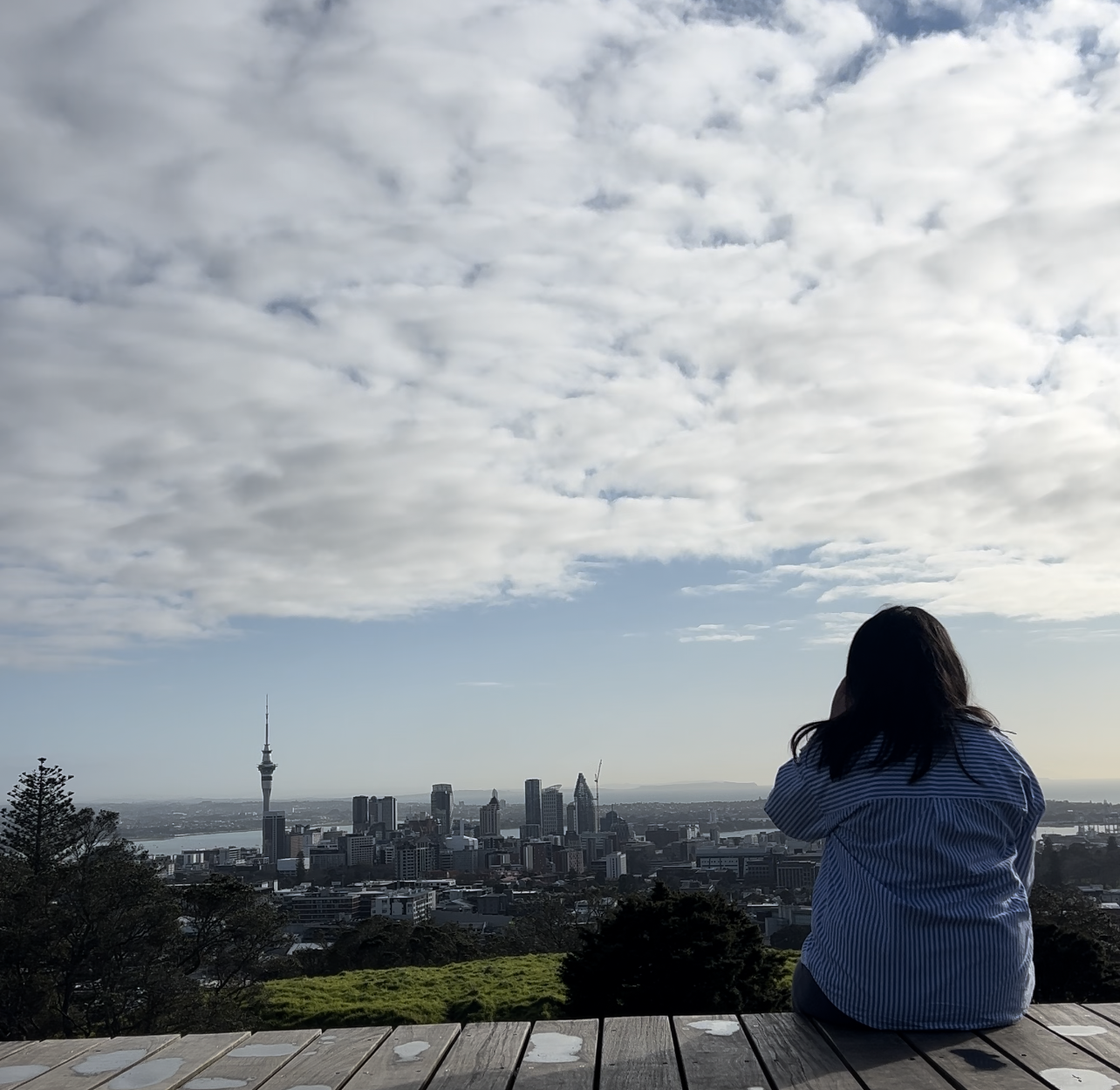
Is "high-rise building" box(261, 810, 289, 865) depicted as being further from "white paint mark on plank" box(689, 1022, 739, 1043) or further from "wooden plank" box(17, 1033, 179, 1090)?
"white paint mark on plank" box(689, 1022, 739, 1043)

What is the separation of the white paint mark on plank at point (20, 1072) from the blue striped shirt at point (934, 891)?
1.83 metres

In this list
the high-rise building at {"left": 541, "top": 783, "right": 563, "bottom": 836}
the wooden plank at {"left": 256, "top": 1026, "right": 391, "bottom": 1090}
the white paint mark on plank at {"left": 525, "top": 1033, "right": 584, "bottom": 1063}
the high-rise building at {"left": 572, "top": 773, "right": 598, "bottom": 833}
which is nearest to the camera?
the wooden plank at {"left": 256, "top": 1026, "right": 391, "bottom": 1090}

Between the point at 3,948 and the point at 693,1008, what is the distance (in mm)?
8035

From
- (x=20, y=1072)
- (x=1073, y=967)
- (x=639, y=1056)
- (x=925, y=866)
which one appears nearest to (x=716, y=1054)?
(x=639, y=1056)

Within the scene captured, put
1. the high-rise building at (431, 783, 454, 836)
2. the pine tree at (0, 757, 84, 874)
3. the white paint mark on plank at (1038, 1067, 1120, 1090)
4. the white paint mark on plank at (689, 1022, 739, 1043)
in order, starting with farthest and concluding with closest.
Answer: the high-rise building at (431, 783, 454, 836), the pine tree at (0, 757, 84, 874), the white paint mark on plank at (689, 1022, 739, 1043), the white paint mark on plank at (1038, 1067, 1120, 1090)

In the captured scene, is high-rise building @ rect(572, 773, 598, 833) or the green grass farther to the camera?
high-rise building @ rect(572, 773, 598, 833)

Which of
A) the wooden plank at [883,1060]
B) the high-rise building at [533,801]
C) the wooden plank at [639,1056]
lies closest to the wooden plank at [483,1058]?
→ the wooden plank at [639,1056]

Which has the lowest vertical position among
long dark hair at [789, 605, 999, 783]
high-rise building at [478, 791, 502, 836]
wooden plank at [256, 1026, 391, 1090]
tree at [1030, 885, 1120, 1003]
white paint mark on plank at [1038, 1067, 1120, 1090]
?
high-rise building at [478, 791, 502, 836]

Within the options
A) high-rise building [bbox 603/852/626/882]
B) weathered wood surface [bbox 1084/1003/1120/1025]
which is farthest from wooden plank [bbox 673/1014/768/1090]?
high-rise building [bbox 603/852/626/882]

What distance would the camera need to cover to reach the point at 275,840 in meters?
66.1

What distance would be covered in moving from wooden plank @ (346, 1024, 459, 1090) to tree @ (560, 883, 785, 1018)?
4.75 metres

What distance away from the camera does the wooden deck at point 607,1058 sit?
2.19 metres

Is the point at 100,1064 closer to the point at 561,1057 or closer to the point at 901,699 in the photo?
the point at 561,1057

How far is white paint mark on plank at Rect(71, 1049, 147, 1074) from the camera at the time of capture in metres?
2.50
